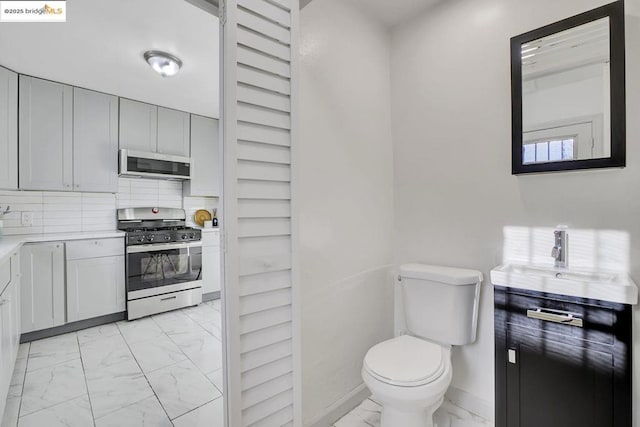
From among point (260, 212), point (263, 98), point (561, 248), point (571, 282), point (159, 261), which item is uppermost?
point (263, 98)

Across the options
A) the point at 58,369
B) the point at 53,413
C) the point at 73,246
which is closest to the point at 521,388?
the point at 53,413

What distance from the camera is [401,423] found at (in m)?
1.36

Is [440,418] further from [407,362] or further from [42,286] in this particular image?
[42,286]

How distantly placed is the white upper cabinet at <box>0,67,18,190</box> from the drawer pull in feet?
13.0

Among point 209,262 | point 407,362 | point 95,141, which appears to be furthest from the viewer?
point 209,262

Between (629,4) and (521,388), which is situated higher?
(629,4)

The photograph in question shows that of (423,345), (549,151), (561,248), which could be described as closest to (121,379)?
(423,345)

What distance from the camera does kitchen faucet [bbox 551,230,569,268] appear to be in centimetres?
144

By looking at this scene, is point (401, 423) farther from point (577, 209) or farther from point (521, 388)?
point (577, 209)

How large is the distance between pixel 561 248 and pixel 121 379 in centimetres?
284

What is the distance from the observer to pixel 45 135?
9.32 feet

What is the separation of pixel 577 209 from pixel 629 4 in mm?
919

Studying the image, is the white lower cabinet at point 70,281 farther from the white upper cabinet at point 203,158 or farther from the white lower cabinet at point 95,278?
the white upper cabinet at point 203,158

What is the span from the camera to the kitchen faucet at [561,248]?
144cm
